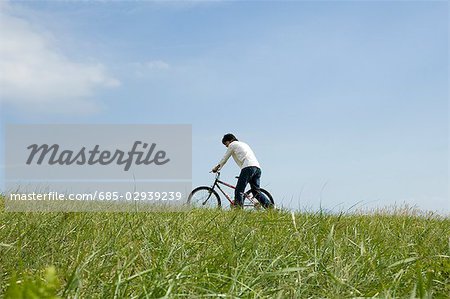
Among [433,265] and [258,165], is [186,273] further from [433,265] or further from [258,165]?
[258,165]

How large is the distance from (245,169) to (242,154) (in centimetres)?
38

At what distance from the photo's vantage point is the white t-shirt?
12.8 metres

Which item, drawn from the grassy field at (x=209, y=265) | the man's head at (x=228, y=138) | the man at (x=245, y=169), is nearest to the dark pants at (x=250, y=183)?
the man at (x=245, y=169)

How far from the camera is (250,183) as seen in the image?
43.5 feet

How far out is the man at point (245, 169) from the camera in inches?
504

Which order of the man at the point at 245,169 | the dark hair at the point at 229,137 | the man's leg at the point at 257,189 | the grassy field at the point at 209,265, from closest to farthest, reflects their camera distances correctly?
1. the grassy field at the point at 209,265
2. the man at the point at 245,169
3. the man's leg at the point at 257,189
4. the dark hair at the point at 229,137

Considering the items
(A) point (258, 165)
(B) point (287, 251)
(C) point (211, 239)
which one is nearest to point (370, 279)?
(B) point (287, 251)

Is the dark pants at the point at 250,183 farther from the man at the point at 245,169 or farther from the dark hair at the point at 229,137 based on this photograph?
the dark hair at the point at 229,137

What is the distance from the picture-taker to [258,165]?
13.0 metres

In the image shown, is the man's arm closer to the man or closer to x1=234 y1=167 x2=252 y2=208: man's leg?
the man

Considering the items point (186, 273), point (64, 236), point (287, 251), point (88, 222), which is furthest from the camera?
point (88, 222)

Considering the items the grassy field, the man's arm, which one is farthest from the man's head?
the grassy field

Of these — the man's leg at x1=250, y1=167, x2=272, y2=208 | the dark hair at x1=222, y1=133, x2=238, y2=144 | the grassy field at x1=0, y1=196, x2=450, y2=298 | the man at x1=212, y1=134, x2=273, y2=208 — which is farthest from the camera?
the dark hair at x1=222, y1=133, x2=238, y2=144

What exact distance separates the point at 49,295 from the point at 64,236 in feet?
10.6
